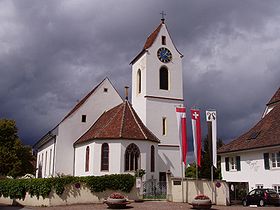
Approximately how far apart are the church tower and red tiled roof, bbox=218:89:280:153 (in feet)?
21.5

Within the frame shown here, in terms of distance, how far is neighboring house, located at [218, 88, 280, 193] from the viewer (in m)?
32.9

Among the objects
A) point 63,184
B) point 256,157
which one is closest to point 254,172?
point 256,157

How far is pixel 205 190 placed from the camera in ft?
87.5

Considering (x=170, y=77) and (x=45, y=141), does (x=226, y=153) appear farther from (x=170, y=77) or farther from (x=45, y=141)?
(x=45, y=141)

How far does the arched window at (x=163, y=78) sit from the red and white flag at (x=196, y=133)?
44.6 ft

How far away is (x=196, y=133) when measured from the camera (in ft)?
93.5

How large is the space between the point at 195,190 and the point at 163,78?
18.9 m

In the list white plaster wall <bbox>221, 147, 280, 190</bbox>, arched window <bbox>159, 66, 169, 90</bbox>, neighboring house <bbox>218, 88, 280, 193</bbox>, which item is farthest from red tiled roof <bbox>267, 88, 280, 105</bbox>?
arched window <bbox>159, 66, 169, 90</bbox>

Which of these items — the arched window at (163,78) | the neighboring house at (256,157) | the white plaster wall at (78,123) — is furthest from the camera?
the arched window at (163,78)

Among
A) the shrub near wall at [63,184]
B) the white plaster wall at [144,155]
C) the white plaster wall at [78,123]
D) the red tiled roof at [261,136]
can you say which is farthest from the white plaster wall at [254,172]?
the white plaster wall at [78,123]

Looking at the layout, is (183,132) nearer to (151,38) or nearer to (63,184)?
(63,184)

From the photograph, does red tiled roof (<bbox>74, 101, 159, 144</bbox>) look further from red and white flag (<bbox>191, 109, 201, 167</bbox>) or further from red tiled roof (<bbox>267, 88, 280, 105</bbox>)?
red tiled roof (<bbox>267, 88, 280, 105</bbox>)

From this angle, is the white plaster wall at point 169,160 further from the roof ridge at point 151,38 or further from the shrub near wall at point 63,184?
the roof ridge at point 151,38

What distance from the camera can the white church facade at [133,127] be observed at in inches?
1325
